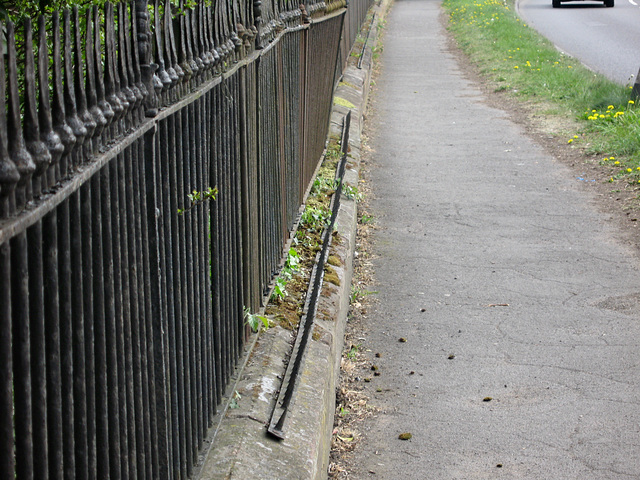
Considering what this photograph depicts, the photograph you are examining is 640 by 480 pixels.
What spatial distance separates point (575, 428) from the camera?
13.2 ft

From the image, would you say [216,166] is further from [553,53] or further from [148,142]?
[553,53]

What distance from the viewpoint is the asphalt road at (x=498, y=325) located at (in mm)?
3846

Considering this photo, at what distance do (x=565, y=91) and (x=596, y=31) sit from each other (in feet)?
37.7

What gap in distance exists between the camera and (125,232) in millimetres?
2070

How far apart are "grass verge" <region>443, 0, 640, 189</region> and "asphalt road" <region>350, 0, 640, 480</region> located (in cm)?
71

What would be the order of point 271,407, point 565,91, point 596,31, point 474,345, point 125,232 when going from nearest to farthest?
point 125,232 → point 271,407 → point 474,345 → point 565,91 → point 596,31

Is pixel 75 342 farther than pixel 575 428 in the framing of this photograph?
No

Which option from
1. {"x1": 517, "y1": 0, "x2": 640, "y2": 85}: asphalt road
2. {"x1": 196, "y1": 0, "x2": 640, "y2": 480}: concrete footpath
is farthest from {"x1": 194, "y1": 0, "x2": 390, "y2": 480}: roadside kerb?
{"x1": 517, "y1": 0, "x2": 640, "y2": 85}: asphalt road

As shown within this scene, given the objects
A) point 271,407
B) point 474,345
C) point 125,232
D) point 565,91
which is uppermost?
point 125,232

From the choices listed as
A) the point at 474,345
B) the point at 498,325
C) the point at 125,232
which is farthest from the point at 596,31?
the point at 125,232

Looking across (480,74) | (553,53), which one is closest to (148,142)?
(480,74)

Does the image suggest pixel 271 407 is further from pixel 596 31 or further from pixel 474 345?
pixel 596 31

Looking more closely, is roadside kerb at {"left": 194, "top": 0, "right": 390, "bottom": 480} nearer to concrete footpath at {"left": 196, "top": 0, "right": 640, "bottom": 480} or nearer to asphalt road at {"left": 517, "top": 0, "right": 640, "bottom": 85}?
concrete footpath at {"left": 196, "top": 0, "right": 640, "bottom": 480}

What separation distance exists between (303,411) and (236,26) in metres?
1.69
